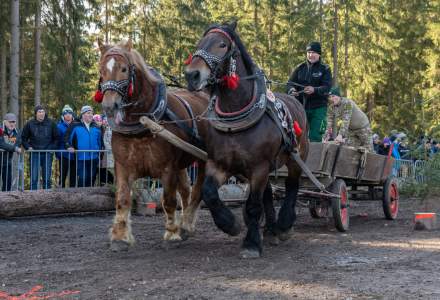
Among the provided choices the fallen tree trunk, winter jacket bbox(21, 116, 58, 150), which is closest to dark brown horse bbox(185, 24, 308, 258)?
the fallen tree trunk

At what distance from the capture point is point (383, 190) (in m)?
9.38

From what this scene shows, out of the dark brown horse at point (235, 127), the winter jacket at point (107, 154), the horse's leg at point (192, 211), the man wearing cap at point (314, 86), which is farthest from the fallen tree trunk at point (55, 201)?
the dark brown horse at point (235, 127)

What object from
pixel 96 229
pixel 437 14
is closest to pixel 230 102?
pixel 96 229

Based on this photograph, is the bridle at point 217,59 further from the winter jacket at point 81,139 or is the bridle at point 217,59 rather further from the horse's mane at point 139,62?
the winter jacket at point 81,139

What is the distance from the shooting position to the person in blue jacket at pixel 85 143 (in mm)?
10719

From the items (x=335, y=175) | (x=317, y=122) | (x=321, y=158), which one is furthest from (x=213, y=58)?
(x=317, y=122)

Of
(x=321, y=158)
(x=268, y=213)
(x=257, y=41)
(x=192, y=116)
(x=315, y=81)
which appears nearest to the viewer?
(x=192, y=116)

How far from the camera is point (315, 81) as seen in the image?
863 centimetres

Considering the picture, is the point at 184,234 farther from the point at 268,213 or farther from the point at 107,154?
the point at 107,154

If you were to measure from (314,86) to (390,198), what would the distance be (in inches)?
86.3

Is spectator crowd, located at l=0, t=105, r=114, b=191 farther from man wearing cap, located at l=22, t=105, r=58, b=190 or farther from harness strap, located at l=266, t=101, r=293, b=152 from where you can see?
harness strap, located at l=266, t=101, r=293, b=152

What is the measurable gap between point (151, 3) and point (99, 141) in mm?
13673

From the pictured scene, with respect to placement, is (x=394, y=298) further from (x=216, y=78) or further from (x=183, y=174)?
(x=183, y=174)

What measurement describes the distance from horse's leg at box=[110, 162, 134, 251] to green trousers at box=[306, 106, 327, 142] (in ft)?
11.0
